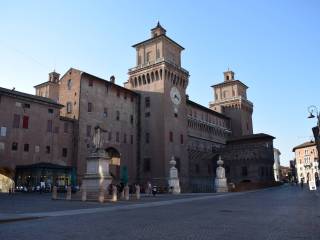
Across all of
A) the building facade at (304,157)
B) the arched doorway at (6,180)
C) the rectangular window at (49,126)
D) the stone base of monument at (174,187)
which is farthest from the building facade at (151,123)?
the building facade at (304,157)

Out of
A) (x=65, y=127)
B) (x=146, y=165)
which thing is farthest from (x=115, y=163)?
(x=65, y=127)

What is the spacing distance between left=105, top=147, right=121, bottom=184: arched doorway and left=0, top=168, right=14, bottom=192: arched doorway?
15.1 m

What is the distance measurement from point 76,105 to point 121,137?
9.66m

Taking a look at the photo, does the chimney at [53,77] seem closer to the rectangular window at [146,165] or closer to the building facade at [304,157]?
the rectangular window at [146,165]

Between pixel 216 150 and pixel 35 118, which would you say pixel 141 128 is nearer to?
pixel 35 118

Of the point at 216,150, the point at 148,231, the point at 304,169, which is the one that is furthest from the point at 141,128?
the point at 304,169

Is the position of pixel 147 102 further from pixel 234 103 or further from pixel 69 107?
pixel 234 103

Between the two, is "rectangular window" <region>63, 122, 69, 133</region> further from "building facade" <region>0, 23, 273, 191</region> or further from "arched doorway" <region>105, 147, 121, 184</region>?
"arched doorway" <region>105, 147, 121, 184</region>

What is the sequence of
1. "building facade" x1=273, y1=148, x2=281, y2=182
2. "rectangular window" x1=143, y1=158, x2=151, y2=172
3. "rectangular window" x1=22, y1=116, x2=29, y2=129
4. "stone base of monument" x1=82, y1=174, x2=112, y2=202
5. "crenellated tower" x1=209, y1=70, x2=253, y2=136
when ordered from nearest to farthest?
"stone base of monument" x1=82, y1=174, x2=112, y2=202
"rectangular window" x1=22, y1=116, x2=29, y2=129
"rectangular window" x1=143, y1=158, x2=151, y2=172
"crenellated tower" x1=209, y1=70, x2=253, y2=136
"building facade" x1=273, y1=148, x2=281, y2=182

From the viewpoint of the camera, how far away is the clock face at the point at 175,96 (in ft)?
193

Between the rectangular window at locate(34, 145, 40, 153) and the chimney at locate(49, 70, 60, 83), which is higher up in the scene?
the chimney at locate(49, 70, 60, 83)

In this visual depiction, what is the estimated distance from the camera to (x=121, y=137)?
2120 inches

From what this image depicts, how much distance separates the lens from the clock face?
58.8m

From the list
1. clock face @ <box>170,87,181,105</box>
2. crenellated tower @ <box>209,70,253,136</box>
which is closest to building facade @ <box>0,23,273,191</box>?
clock face @ <box>170,87,181,105</box>
